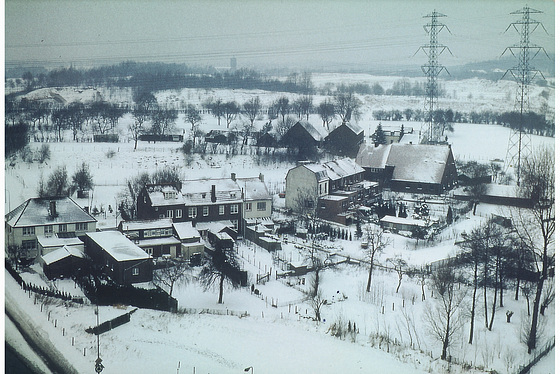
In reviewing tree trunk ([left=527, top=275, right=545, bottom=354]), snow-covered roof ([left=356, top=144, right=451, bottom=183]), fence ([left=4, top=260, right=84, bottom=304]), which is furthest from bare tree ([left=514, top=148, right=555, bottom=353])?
fence ([left=4, top=260, right=84, bottom=304])

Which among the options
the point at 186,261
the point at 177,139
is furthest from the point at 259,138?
the point at 186,261

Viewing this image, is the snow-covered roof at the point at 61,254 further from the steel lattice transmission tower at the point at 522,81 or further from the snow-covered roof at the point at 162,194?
the steel lattice transmission tower at the point at 522,81

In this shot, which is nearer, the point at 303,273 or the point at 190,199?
the point at 303,273

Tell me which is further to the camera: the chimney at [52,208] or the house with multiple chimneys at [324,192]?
the house with multiple chimneys at [324,192]

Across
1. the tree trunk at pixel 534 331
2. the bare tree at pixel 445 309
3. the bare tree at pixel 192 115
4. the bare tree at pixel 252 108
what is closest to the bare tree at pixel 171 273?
the bare tree at pixel 192 115

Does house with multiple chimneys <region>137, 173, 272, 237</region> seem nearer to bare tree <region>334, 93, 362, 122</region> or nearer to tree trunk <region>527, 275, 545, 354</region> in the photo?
bare tree <region>334, 93, 362, 122</region>

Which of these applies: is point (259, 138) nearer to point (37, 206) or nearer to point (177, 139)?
point (177, 139)
